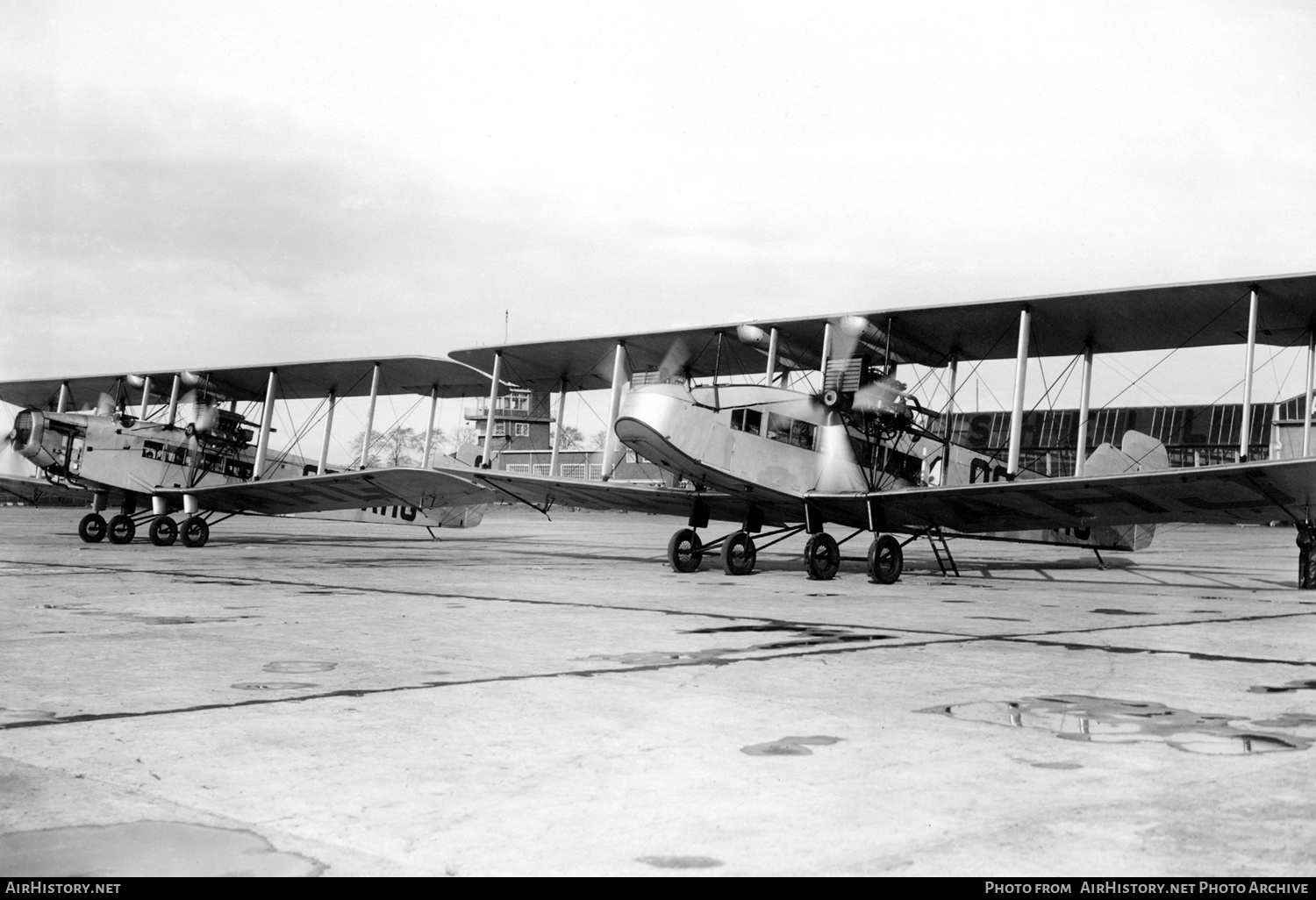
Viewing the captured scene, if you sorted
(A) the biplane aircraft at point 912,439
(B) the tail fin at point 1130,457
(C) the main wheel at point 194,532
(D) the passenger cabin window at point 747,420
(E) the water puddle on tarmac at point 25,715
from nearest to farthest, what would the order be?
1. (E) the water puddle on tarmac at point 25,715
2. (A) the biplane aircraft at point 912,439
3. (D) the passenger cabin window at point 747,420
4. (B) the tail fin at point 1130,457
5. (C) the main wheel at point 194,532

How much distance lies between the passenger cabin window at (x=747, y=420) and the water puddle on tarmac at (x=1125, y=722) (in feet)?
33.0

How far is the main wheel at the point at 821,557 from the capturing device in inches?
599

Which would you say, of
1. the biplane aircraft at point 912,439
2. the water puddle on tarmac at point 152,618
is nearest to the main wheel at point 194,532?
the biplane aircraft at point 912,439

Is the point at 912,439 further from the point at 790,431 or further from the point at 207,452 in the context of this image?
the point at 207,452

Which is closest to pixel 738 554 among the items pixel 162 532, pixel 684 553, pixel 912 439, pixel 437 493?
pixel 684 553

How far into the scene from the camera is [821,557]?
50.3ft

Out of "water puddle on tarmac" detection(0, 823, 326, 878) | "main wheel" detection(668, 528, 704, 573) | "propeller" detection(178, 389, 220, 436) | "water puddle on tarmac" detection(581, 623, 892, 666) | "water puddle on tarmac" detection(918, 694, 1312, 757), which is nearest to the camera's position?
"water puddle on tarmac" detection(0, 823, 326, 878)

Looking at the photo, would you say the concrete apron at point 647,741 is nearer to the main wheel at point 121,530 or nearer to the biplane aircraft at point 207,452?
the biplane aircraft at point 207,452

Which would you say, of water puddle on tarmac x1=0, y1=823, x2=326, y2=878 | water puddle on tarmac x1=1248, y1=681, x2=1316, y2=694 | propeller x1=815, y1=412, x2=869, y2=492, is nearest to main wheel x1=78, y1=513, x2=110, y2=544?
propeller x1=815, y1=412, x2=869, y2=492

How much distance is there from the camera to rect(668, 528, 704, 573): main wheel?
1673 cm

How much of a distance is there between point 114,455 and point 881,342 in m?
16.1

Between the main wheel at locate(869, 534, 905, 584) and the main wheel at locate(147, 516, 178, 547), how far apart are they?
14.9 metres

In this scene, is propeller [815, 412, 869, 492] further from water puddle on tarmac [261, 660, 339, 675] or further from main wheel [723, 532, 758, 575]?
water puddle on tarmac [261, 660, 339, 675]

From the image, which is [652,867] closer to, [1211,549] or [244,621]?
[244,621]
